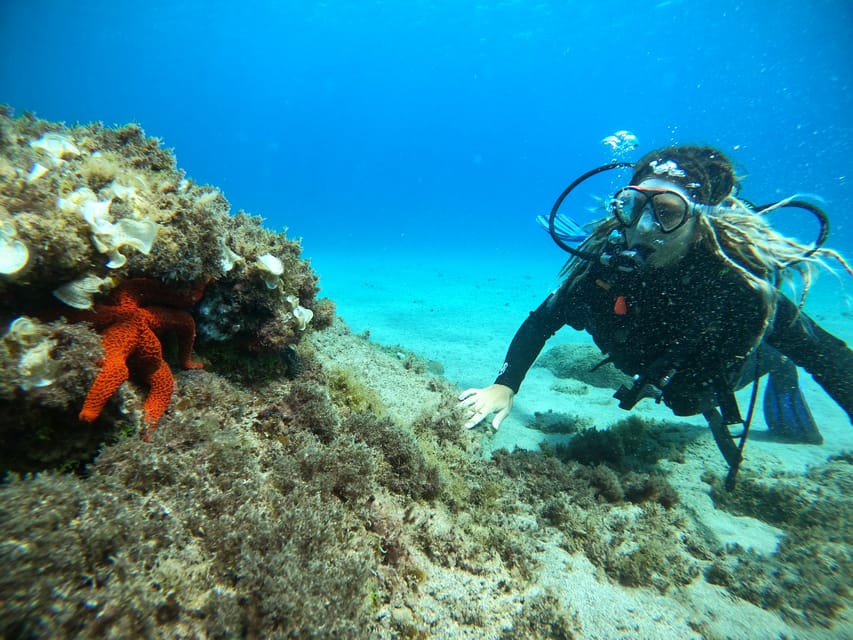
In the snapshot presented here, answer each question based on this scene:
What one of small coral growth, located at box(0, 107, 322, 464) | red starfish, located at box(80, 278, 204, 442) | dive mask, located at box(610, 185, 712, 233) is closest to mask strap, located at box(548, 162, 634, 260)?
dive mask, located at box(610, 185, 712, 233)

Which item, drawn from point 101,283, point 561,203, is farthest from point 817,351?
point 101,283

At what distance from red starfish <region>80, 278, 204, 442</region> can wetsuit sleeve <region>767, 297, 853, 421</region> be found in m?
6.27

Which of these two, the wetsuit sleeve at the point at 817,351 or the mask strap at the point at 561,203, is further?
the mask strap at the point at 561,203

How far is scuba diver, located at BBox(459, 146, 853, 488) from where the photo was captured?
4.08m

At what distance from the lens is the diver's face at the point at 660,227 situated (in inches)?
160

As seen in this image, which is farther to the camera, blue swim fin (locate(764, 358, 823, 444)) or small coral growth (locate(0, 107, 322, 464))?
blue swim fin (locate(764, 358, 823, 444))

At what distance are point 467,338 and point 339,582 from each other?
36.6 feet

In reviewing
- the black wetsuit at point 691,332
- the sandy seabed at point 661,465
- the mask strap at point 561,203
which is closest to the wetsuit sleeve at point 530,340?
the black wetsuit at point 691,332

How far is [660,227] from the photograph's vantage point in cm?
412

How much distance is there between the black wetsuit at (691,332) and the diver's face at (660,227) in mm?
190

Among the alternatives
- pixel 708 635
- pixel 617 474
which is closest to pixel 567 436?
pixel 617 474

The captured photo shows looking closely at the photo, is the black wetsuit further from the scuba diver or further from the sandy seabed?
the sandy seabed

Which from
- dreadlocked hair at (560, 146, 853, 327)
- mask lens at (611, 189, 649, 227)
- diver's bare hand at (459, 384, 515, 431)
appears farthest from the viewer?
diver's bare hand at (459, 384, 515, 431)

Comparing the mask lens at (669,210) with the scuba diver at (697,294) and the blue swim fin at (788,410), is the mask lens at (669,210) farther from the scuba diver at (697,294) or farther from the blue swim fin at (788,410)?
the blue swim fin at (788,410)
